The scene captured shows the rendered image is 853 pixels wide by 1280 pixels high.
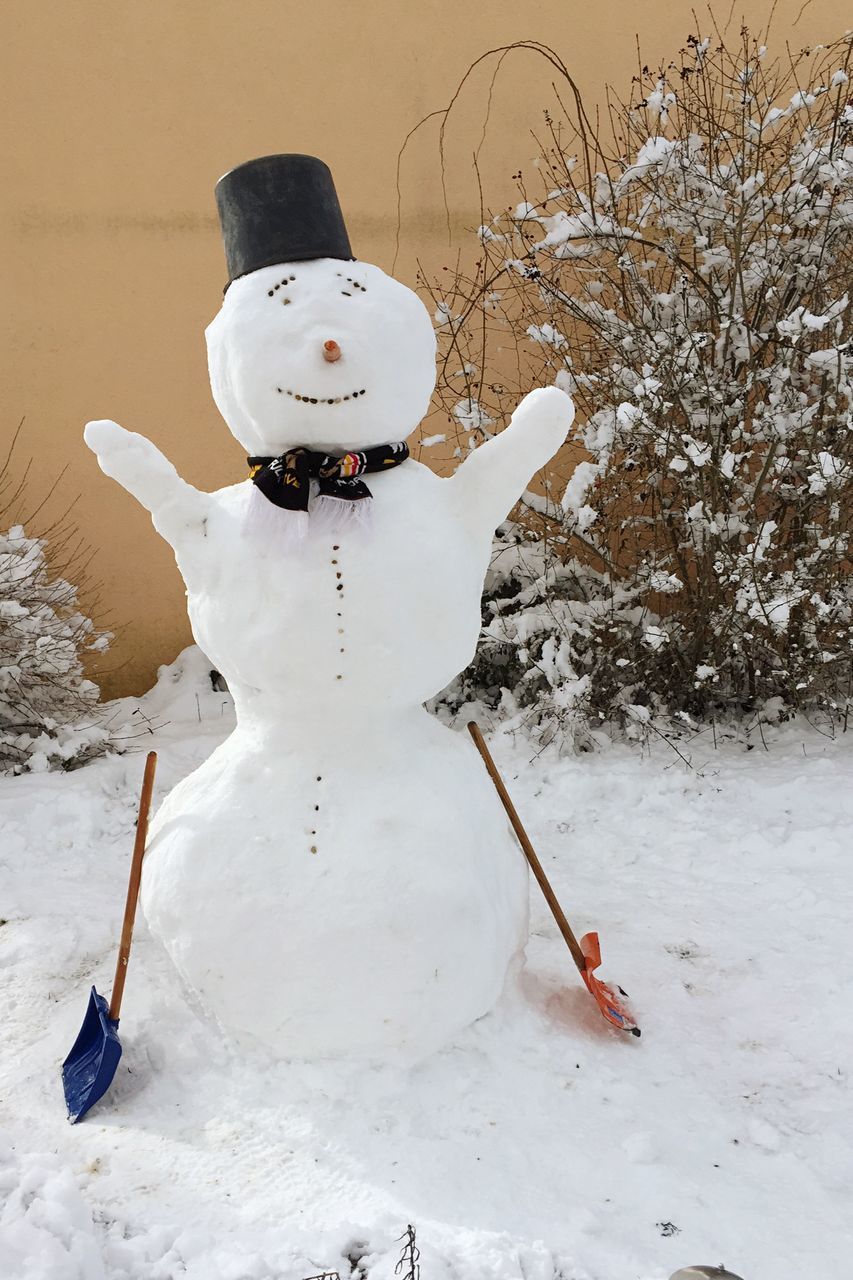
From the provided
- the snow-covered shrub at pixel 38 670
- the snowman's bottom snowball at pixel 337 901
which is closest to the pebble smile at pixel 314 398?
the snowman's bottom snowball at pixel 337 901

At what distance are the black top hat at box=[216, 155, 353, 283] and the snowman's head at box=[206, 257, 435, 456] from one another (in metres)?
0.03

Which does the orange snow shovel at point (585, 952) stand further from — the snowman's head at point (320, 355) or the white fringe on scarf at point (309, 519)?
the snowman's head at point (320, 355)

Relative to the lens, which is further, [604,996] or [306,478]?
[604,996]

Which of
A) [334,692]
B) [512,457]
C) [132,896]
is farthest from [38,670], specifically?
[512,457]

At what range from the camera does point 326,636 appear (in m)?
2.38

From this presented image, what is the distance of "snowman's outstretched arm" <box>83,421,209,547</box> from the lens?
248cm

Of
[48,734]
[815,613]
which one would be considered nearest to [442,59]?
[815,613]

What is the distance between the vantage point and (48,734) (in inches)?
192

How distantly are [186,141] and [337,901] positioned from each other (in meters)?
4.49

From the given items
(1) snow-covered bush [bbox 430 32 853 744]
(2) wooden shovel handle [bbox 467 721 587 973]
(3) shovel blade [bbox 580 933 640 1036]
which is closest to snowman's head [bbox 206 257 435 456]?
(2) wooden shovel handle [bbox 467 721 587 973]

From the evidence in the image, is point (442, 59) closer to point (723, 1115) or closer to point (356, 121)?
point (356, 121)

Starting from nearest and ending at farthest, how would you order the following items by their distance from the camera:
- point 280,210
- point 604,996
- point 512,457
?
point 280,210
point 512,457
point 604,996

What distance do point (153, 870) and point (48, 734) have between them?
98.3 inches

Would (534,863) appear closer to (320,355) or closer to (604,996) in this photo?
(604,996)
